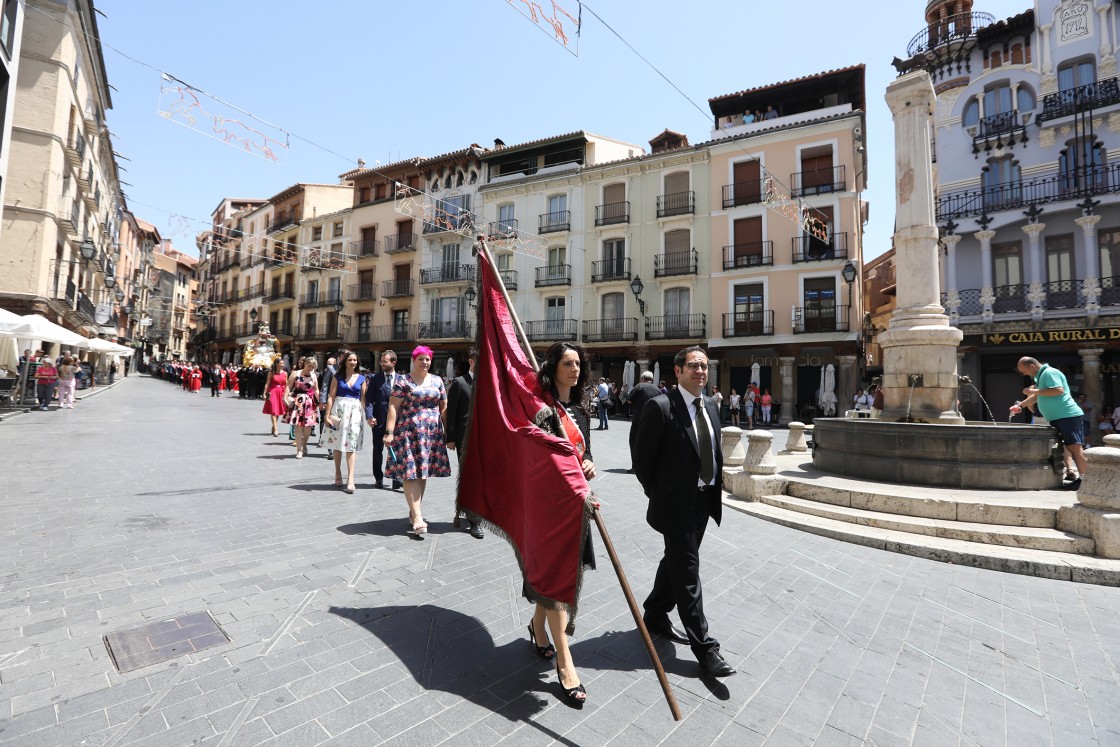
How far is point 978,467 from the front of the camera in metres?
6.09

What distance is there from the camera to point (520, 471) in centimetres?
281

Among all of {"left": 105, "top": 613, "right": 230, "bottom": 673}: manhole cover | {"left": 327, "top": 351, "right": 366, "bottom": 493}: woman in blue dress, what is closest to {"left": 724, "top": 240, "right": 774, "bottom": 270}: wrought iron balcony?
{"left": 327, "top": 351, "right": 366, "bottom": 493}: woman in blue dress

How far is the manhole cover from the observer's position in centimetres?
260

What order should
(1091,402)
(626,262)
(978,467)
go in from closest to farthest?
(978,467) < (1091,402) < (626,262)

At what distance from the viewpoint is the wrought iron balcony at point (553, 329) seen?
28500 mm

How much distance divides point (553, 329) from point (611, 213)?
6.92 metres

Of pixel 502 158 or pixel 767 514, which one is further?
pixel 502 158

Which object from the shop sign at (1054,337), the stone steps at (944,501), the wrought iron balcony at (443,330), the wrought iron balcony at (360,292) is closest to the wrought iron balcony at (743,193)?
the shop sign at (1054,337)

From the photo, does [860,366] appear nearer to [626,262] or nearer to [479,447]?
[626,262]

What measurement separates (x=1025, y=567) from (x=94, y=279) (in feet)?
136

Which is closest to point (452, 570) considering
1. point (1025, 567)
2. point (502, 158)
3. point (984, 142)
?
point (1025, 567)

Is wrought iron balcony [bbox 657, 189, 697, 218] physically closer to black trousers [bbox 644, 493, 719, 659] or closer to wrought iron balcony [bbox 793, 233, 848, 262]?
wrought iron balcony [bbox 793, 233, 848, 262]

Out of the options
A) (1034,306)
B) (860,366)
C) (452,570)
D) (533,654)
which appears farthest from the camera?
(860,366)

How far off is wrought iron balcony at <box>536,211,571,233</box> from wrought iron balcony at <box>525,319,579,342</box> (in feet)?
16.7
